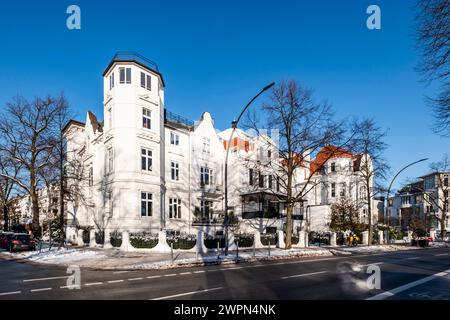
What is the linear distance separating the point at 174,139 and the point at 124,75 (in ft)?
28.8

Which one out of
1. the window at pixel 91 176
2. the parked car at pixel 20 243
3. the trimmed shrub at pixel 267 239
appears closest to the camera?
the parked car at pixel 20 243

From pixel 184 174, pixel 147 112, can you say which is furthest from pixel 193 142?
pixel 147 112

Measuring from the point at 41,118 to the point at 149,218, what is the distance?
13.5 meters

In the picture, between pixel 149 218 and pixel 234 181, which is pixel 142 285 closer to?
pixel 149 218

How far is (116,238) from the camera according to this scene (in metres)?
26.6

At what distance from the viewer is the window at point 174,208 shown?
34594 mm

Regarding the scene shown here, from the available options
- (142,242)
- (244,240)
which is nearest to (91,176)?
(142,242)

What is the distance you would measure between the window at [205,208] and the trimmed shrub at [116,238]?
440 inches

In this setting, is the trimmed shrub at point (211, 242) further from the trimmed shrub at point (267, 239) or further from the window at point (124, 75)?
the window at point (124, 75)

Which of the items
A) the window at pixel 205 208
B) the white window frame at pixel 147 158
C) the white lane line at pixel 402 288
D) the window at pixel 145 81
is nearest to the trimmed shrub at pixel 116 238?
the white window frame at pixel 147 158

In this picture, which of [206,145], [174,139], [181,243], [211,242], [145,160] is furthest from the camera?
[206,145]

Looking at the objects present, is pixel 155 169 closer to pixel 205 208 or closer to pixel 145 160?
pixel 145 160

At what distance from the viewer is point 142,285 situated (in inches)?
448

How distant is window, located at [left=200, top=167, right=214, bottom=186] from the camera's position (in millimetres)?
38188
